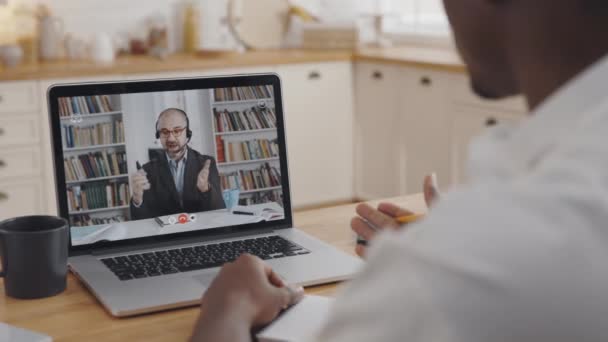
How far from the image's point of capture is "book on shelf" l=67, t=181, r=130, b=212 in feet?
4.35

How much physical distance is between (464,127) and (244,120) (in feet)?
7.43

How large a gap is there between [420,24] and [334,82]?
68 cm

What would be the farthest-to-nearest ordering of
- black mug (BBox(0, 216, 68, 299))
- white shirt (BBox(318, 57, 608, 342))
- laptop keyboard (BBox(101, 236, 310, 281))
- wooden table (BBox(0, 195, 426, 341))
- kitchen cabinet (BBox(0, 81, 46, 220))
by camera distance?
kitchen cabinet (BBox(0, 81, 46, 220))
laptop keyboard (BBox(101, 236, 310, 281))
black mug (BBox(0, 216, 68, 299))
wooden table (BBox(0, 195, 426, 341))
white shirt (BBox(318, 57, 608, 342))

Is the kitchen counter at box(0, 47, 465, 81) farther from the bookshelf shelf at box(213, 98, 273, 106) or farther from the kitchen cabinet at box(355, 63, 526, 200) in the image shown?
the bookshelf shelf at box(213, 98, 273, 106)

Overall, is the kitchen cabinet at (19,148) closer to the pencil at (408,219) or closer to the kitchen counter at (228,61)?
the kitchen counter at (228,61)

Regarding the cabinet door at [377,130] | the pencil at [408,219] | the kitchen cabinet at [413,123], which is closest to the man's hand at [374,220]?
the pencil at [408,219]

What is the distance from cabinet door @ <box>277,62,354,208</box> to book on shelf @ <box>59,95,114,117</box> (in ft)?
8.53

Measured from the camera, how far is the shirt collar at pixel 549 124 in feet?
1.63

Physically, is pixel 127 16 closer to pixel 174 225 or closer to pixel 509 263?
pixel 174 225

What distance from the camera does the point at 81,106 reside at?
134 centimetres

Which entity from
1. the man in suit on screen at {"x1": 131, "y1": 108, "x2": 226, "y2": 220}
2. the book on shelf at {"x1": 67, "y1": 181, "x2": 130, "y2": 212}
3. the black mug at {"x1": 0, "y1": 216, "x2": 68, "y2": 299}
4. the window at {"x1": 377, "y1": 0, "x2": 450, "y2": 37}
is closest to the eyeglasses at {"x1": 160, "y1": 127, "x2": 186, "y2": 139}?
the man in suit on screen at {"x1": 131, "y1": 108, "x2": 226, "y2": 220}

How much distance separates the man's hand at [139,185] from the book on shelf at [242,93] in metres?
0.18

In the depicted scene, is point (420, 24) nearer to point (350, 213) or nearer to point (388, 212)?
point (350, 213)

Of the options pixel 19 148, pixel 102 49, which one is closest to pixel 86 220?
pixel 19 148
